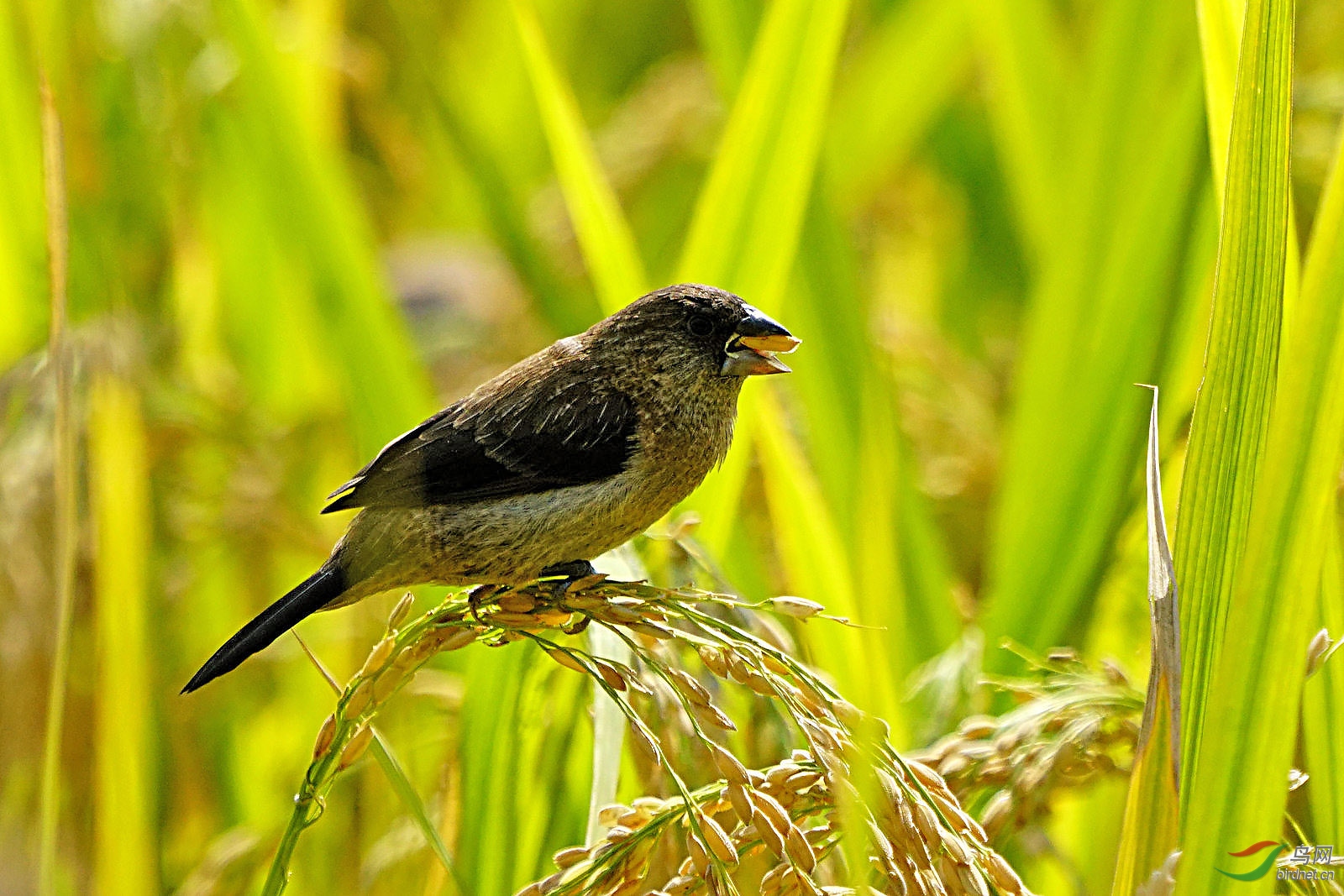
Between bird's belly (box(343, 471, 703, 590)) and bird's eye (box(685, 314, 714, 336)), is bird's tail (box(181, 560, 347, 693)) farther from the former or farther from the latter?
bird's eye (box(685, 314, 714, 336))

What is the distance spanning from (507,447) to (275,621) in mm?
476

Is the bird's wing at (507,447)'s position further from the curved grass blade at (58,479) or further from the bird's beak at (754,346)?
the curved grass blade at (58,479)

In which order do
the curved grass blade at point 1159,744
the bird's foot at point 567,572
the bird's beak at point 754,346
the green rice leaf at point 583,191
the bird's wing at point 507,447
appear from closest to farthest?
the curved grass blade at point 1159,744, the bird's foot at point 567,572, the bird's wing at point 507,447, the bird's beak at point 754,346, the green rice leaf at point 583,191

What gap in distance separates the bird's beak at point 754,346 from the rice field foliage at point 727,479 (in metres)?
0.17

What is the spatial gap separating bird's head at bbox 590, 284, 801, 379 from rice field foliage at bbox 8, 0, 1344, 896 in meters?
0.20

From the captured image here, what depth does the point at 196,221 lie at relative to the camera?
12.5 ft

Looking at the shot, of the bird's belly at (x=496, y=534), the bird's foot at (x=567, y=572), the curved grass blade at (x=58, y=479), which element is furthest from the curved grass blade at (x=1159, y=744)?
the curved grass blade at (x=58, y=479)

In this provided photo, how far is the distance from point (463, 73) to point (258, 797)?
467 centimetres

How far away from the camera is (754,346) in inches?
83.2

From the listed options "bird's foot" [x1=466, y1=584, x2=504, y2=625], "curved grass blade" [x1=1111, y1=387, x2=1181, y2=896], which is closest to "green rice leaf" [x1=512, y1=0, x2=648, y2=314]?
"bird's foot" [x1=466, y1=584, x2=504, y2=625]

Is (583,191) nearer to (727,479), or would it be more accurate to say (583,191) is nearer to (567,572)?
(727,479)

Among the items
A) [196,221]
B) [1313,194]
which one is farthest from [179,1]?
[1313,194]

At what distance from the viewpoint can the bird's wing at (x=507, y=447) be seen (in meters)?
1.82

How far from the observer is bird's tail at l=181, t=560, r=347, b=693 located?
1479 mm
